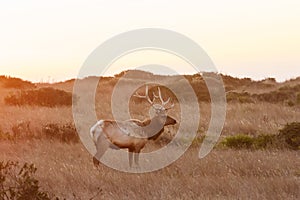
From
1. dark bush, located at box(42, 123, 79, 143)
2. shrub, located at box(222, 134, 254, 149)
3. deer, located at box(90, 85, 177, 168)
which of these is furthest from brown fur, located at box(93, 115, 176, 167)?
shrub, located at box(222, 134, 254, 149)

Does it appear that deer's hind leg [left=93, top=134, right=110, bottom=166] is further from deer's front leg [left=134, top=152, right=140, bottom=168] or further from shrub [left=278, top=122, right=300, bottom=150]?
shrub [left=278, top=122, right=300, bottom=150]

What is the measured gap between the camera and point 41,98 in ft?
67.5

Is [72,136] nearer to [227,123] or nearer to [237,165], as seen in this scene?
[237,165]

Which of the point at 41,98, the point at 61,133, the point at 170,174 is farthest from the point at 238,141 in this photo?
the point at 41,98

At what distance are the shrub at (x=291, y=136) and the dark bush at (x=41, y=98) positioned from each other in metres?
10.4

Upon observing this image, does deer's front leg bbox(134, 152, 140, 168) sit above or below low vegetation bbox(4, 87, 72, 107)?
below

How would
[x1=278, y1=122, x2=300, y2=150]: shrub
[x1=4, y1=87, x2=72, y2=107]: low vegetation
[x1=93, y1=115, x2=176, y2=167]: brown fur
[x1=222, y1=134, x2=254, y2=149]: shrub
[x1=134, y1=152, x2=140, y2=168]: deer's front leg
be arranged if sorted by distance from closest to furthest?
[x1=134, y1=152, x2=140, y2=168]: deer's front leg → [x1=93, y1=115, x2=176, y2=167]: brown fur → [x1=278, y1=122, x2=300, y2=150]: shrub → [x1=222, y1=134, x2=254, y2=149]: shrub → [x1=4, y1=87, x2=72, y2=107]: low vegetation

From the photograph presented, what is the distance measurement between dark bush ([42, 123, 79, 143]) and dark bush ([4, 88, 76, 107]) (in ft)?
24.0

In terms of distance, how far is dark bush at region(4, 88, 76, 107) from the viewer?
19781 mm

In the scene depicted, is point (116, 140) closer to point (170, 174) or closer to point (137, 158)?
point (137, 158)

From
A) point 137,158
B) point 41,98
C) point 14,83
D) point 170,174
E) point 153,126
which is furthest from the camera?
point 14,83

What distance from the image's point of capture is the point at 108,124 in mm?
10273

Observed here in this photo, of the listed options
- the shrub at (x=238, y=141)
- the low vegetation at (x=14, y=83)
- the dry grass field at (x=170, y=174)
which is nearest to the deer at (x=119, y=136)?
the dry grass field at (x=170, y=174)

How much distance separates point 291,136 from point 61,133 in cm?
543
